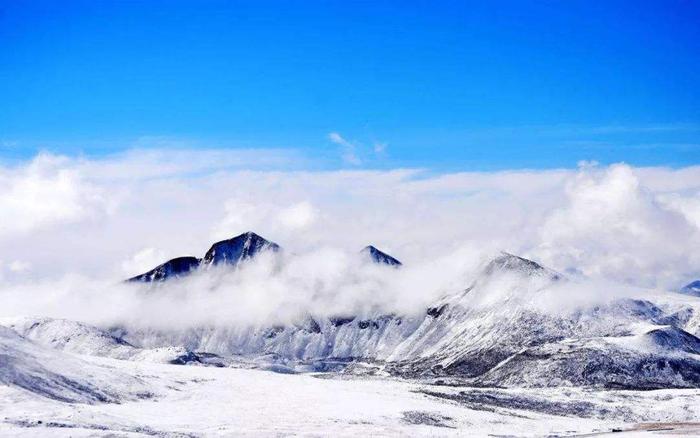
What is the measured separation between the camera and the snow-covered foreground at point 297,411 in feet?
313

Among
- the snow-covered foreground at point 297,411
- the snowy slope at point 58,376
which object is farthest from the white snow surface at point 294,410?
the snowy slope at point 58,376

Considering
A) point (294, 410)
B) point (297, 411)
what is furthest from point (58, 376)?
point (297, 411)

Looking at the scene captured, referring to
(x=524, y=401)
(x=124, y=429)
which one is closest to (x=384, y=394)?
(x=524, y=401)

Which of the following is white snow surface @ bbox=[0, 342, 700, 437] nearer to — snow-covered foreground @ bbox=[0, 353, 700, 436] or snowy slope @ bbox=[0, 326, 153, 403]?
snow-covered foreground @ bbox=[0, 353, 700, 436]

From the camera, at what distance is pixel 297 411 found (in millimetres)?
131500

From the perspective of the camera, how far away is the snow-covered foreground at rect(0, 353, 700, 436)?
95.2m

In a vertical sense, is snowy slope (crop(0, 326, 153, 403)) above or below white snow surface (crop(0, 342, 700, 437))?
above

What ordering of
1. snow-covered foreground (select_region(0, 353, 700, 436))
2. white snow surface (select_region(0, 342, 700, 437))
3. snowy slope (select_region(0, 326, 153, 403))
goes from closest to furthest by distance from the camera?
snow-covered foreground (select_region(0, 353, 700, 436)) → white snow surface (select_region(0, 342, 700, 437)) → snowy slope (select_region(0, 326, 153, 403))

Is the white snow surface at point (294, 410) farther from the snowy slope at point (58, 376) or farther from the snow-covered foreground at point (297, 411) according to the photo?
the snowy slope at point (58, 376)

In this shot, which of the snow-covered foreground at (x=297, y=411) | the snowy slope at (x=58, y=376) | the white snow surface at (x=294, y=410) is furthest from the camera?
the snowy slope at (x=58, y=376)

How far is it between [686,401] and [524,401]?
4364 cm

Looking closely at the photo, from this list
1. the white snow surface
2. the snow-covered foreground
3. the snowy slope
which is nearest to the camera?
the snow-covered foreground

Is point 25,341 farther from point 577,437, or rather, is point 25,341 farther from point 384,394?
point 577,437

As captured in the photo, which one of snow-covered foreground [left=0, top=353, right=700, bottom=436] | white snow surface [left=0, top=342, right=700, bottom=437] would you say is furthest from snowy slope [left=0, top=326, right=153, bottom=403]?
snow-covered foreground [left=0, top=353, right=700, bottom=436]
